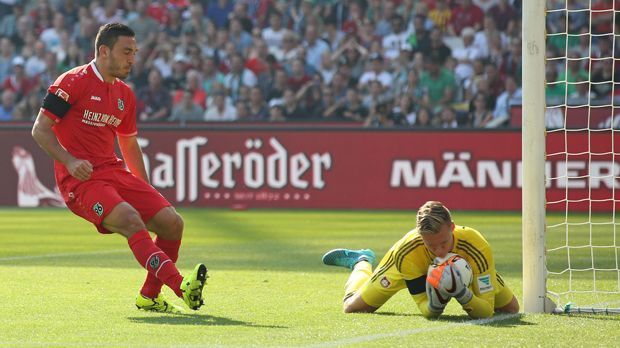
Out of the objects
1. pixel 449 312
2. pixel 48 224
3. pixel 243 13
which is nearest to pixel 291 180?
pixel 48 224

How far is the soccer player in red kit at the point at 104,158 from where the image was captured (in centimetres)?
763

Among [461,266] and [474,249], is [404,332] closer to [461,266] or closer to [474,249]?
[461,266]

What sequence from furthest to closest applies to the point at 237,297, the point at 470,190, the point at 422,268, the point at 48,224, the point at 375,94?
1. the point at 375,94
2. the point at 470,190
3. the point at 48,224
4. the point at 237,297
5. the point at 422,268

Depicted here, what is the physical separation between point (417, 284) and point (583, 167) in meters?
11.2

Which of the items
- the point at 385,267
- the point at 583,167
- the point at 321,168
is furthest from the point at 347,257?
the point at 321,168

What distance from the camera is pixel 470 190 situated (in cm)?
1878

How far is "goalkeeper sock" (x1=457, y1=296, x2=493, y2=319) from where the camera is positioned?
7.33m

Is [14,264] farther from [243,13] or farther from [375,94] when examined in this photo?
[243,13]

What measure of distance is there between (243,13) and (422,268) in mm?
17104

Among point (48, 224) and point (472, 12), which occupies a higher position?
point (472, 12)

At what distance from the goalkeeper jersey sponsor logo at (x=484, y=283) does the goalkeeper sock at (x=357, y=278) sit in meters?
1.00

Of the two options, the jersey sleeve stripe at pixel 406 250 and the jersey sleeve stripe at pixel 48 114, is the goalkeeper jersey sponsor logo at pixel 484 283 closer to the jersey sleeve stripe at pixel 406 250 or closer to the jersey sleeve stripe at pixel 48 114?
the jersey sleeve stripe at pixel 406 250

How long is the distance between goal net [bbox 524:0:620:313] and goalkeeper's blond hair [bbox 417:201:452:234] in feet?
4.66

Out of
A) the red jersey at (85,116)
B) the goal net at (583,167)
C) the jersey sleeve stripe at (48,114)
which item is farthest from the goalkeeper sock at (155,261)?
the goal net at (583,167)
